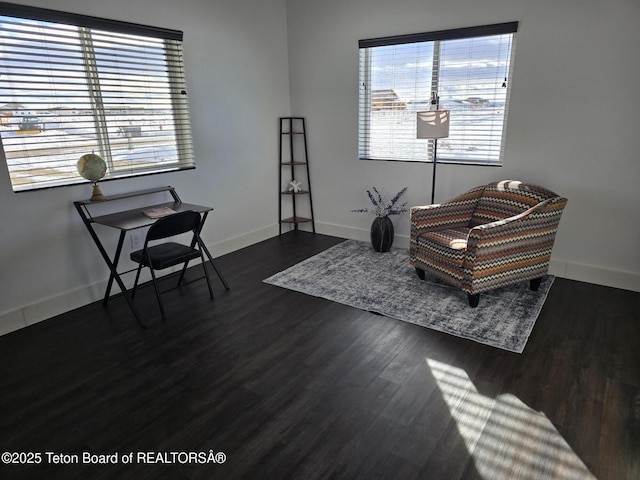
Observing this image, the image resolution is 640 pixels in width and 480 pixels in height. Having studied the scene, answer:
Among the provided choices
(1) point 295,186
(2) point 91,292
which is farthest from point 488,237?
(2) point 91,292

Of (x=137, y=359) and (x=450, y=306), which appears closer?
(x=137, y=359)

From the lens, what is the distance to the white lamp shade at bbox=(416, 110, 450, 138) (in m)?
3.75

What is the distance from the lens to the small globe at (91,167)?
313 cm

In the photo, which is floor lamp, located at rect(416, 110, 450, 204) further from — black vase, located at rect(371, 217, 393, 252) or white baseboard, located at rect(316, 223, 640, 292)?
white baseboard, located at rect(316, 223, 640, 292)

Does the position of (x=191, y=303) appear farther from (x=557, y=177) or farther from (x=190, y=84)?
(x=557, y=177)

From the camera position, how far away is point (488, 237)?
3.05 m

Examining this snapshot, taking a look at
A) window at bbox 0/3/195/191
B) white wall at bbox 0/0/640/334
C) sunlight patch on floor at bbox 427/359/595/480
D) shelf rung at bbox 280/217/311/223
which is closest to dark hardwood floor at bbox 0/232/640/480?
sunlight patch on floor at bbox 427/359/595/480

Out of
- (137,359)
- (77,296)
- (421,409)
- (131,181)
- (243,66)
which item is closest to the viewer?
(421,409)

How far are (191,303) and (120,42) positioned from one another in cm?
217

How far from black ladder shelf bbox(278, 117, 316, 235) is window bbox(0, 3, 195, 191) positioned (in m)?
1.38

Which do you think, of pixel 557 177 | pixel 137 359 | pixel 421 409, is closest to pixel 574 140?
pixel 557 177

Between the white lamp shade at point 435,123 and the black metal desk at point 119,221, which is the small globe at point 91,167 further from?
the white lamp shade at point 435,123

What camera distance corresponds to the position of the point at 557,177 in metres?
3.67

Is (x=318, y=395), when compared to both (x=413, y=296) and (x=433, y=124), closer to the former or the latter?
(x=413, y=296)
